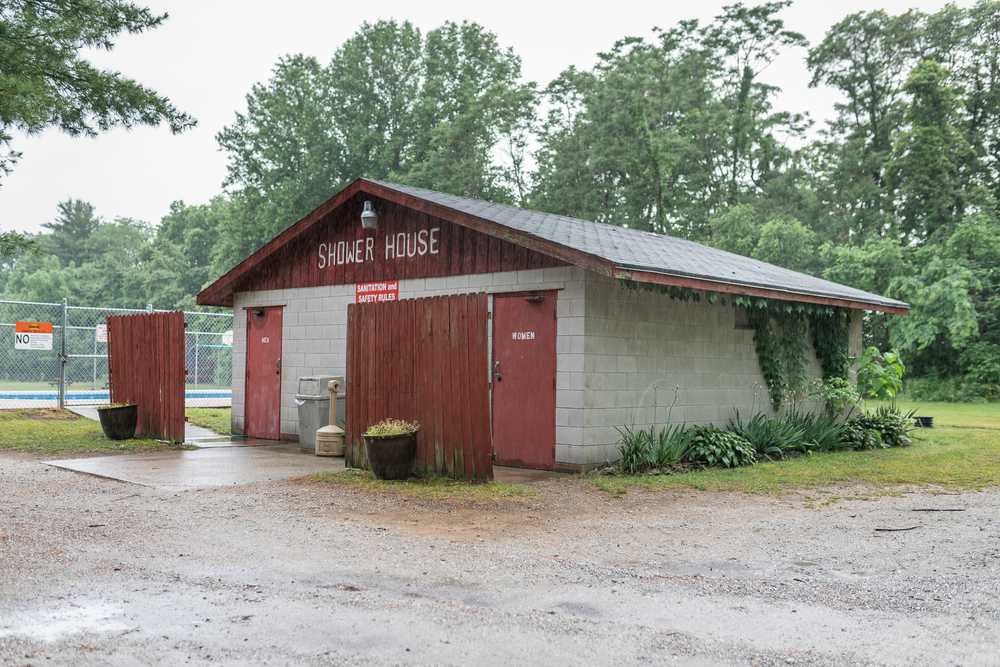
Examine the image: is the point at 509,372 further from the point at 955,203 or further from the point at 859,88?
the point at 859,88

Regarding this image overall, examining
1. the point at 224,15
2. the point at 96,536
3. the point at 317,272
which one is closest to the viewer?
the point at 96,536

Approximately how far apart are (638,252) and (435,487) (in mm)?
4398

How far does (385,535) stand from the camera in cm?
677

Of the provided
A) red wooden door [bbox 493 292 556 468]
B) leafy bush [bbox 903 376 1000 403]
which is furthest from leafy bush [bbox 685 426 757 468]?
leafy bush [bbox 903 376 1000 403]

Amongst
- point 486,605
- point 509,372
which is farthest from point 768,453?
point 486,605

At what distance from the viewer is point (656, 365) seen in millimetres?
11555

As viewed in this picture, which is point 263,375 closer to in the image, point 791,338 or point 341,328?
point 341,328

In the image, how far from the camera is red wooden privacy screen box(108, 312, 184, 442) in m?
13.4

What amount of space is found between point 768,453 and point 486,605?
28.4 ft

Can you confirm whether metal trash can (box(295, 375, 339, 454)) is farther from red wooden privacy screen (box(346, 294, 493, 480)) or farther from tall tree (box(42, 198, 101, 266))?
tall tree (box(42, 198, 101, 266))

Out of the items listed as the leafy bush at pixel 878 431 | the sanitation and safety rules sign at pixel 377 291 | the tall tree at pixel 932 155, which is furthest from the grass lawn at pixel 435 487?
the tall tree at pixel 932 155

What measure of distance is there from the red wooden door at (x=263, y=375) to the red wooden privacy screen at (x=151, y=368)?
171 cm

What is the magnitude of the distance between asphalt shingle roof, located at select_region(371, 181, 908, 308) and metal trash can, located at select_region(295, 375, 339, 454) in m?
3.04

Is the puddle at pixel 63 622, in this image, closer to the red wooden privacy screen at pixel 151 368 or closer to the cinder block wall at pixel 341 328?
the cinder block wall at pixel 341 328
